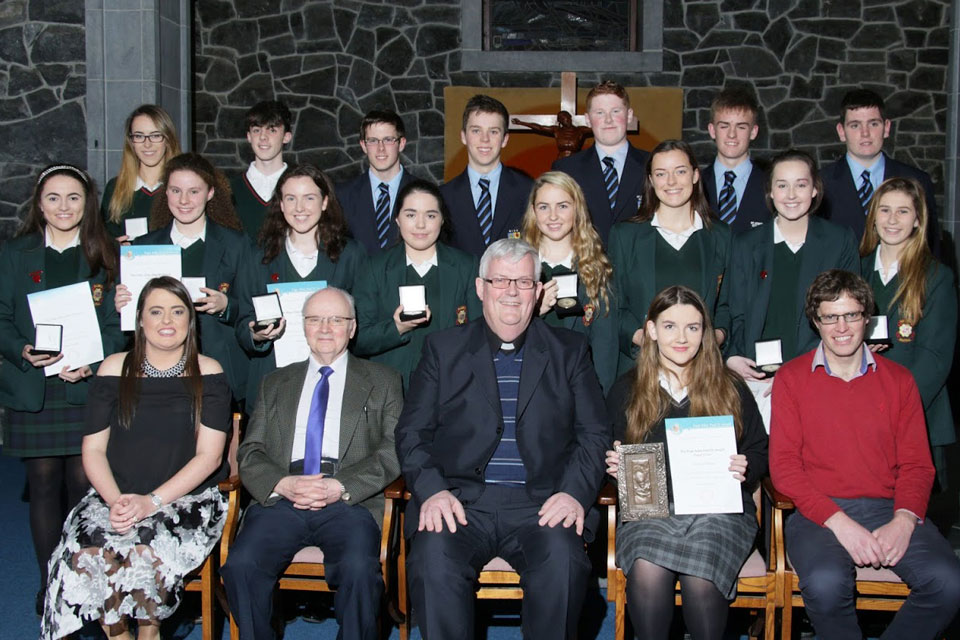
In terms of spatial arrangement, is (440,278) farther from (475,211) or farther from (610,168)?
(610,168)

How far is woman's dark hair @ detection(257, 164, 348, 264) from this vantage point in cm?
441

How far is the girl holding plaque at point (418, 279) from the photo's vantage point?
14.1 feet

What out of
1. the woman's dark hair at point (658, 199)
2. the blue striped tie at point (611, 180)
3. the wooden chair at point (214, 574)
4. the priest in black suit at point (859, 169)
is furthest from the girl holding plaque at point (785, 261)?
the wooden chair at point (214, 574)

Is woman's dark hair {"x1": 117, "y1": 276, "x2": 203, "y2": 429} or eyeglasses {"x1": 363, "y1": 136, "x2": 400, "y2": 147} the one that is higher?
eyeglasses {"x1": 363, "y1": 136, "x2": 400, "y2": 147}

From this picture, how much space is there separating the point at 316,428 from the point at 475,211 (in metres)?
1.73

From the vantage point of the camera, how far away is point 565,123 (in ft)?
25.2

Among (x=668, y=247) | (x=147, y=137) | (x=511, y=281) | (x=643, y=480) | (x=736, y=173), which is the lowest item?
(x=643, y=480)

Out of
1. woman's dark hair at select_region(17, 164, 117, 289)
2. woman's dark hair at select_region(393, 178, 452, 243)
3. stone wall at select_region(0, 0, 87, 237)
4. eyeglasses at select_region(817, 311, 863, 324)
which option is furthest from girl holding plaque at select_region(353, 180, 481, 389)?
stone wall at select_region(0, 0, 87, 237)

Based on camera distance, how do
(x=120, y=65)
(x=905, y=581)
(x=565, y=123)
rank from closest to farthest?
(x=905, y=581) → (x=120, y=65) → (x=565, y=123)

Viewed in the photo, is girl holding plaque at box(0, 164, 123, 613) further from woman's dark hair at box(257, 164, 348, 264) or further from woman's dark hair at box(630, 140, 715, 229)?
woman's dark hair at box(630, 140, 715, 229)

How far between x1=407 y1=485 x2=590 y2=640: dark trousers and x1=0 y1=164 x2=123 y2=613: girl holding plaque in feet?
5.81

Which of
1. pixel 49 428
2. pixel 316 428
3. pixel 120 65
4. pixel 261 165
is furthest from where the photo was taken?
pixel 120 65

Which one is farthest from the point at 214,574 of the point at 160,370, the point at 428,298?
the point at 428,298

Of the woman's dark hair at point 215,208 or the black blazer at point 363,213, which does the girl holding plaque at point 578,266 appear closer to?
the black blazer at point 363,213
